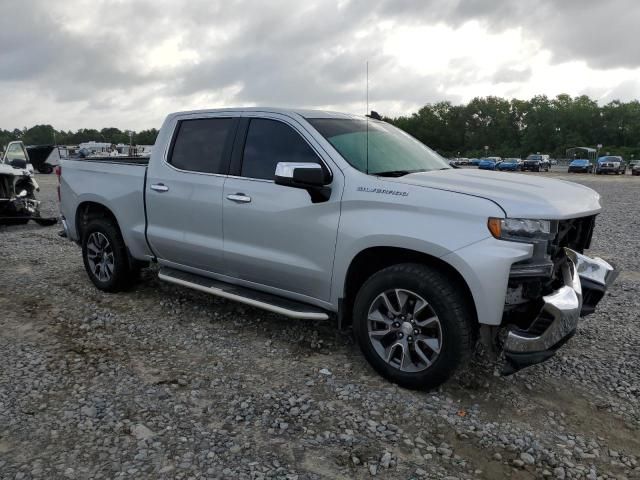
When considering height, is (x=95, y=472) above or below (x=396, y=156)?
below

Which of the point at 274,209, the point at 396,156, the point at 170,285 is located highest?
the point at 396,156

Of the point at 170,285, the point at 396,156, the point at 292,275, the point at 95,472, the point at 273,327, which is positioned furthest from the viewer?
the point at 170,285

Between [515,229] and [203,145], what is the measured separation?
2.85m

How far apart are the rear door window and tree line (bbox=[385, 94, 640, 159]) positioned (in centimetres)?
8435

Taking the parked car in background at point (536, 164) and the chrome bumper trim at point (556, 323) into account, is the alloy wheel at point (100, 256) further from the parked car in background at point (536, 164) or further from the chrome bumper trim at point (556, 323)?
the parked car in background at point (536, 164)

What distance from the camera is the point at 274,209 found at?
4.02 metres

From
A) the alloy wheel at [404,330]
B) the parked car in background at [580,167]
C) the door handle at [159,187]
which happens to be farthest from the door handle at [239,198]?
the parked car in background at [580,167]

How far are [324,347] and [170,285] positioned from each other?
8.15ft

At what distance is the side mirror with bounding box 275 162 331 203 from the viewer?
3.57 metres

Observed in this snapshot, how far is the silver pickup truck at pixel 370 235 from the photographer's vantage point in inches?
123

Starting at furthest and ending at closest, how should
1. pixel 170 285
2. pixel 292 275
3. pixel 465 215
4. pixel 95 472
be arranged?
pixel 170 285
pixel 292 275
pixel 465 215
pixel 95 472

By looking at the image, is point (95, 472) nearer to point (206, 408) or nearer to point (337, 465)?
point (206, 408)

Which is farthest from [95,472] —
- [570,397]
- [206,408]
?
[570,397]

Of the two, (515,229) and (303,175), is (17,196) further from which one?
(515,229)
